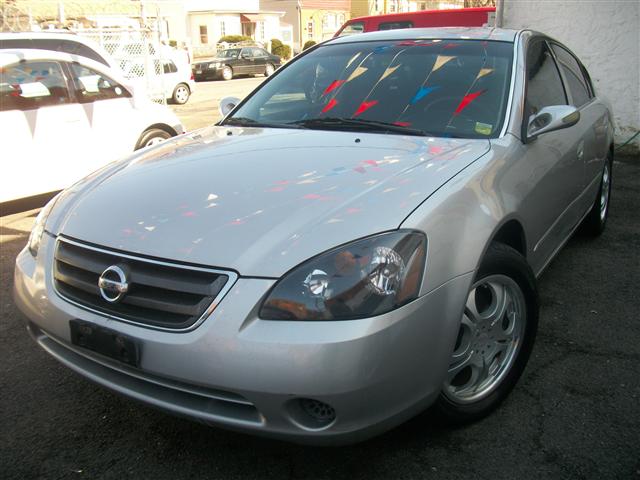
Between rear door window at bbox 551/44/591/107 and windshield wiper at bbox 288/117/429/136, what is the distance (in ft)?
5.25

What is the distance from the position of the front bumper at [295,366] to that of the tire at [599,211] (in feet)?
10.1

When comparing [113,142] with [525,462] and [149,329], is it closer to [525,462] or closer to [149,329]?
[149,329]

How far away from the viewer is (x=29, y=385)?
2.98m

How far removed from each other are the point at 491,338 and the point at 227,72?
89.6 feet

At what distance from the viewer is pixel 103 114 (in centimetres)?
653

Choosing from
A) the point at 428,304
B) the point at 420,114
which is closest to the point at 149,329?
the point at 428,304

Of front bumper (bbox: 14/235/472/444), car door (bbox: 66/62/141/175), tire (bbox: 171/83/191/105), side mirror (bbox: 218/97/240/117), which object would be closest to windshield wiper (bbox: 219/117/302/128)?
side mirror (bbox: 218/97/240/117)

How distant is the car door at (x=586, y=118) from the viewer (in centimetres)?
398

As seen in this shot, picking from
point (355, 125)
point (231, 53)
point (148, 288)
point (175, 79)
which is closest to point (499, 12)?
point (355, 125)

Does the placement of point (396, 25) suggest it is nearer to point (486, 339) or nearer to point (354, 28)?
point (354, 28)

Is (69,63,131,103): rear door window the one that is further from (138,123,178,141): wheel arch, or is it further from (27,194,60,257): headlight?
(27,194,60,257): headlight

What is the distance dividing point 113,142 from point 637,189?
5.58m

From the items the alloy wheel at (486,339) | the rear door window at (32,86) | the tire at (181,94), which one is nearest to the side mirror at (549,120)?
the alloy wheel at (486,339)

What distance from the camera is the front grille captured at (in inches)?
80.0
